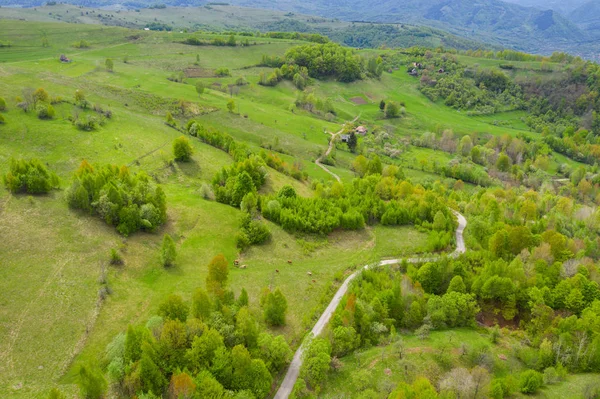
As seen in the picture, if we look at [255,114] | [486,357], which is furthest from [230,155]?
[486,357]

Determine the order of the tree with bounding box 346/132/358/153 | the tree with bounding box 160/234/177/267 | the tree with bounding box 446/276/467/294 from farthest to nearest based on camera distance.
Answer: the tree with bounding box 346/132/358/153
the tree with bounding box 160/234/177/267
the tree with bounding box 446/276/467/294

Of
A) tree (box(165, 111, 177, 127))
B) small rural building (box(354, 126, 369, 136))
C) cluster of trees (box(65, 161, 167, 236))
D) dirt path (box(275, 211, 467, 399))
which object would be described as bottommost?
dirt path (box(275, 211, 467, 399))

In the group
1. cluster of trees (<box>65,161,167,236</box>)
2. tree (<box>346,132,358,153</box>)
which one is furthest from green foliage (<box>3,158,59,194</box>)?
tree (<box>346,132,358,153</box>)

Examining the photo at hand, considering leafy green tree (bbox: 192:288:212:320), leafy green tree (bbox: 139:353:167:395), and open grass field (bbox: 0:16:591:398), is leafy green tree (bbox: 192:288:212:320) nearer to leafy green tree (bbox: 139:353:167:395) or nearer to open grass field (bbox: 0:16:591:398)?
open grass field (bbox: 0:16:591:398)

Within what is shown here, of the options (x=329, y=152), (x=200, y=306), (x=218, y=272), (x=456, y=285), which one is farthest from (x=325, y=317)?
(x=329, y=152)

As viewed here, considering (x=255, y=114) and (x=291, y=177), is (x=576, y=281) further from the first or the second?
(x=255, y=114)

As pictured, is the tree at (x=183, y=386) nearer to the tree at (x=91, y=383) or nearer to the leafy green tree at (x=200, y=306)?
the tree at (x=91, y=383)
